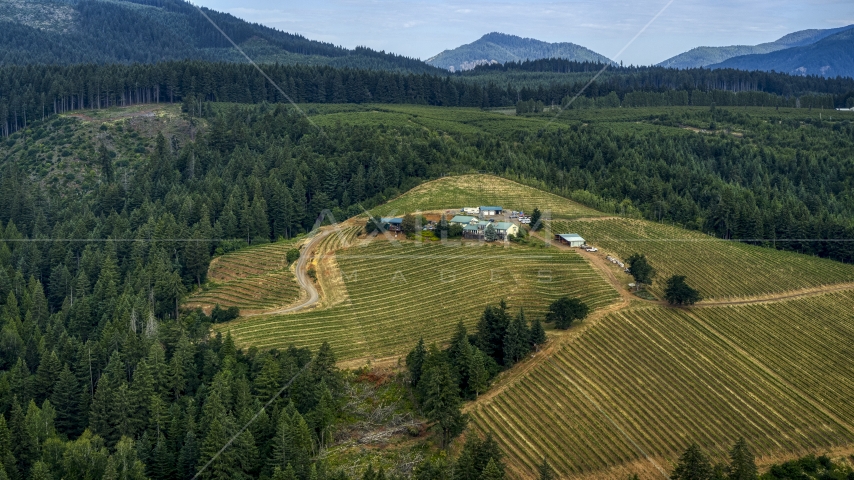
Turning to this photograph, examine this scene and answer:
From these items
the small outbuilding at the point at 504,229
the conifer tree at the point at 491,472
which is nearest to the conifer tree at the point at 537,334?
the conifer tree at the point at 491,472

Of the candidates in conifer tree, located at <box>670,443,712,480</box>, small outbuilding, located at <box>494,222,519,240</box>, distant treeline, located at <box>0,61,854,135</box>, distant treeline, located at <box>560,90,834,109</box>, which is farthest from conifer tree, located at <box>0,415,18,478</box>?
distant treeline, located at <box>560,90,834,109</box>

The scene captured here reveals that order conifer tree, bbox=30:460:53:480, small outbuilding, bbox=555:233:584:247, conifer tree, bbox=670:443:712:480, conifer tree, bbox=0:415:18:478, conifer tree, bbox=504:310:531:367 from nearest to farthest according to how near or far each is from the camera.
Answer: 1. conifer tree, bbox=670:443:712:480
2. conifer tree, bbox=30:460:53:480
3. conifer tree, bbox=0:415:18:478
4. conifer tree, bbox=504:310:531:367
5. small outbuilding, bbox=555:233:584:247

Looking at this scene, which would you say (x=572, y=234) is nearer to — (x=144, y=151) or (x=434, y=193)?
(x=434, y=193)

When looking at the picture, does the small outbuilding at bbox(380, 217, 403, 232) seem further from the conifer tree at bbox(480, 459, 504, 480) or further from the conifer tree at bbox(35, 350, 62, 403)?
the conifer tree at bbox(480, 459, 504, 480)

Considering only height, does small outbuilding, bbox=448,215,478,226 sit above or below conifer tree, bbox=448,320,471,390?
above

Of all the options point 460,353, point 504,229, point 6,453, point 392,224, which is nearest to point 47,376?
point 6,453

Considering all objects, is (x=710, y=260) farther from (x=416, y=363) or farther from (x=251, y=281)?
(x=251, y=281)

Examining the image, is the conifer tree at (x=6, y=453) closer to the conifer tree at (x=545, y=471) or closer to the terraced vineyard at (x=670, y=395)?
the terraced vineyard at (x=670, y=395)

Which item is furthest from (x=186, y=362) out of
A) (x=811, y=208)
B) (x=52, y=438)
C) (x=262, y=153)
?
(x=811, y=208)
